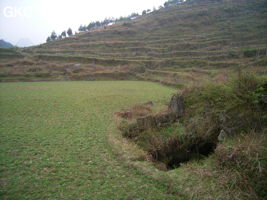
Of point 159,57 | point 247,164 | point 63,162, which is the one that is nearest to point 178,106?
point 247,164

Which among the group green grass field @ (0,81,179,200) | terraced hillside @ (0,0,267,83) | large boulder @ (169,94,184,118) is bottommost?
green grass field @ (0,81,179,200)

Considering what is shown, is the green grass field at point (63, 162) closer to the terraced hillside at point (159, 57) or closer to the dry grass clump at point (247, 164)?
the dry grass clump at point (247, 164)

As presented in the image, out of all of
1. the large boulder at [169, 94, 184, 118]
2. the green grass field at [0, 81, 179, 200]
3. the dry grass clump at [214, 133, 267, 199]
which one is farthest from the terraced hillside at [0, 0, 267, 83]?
the dry grass clump at [214, 133, 267, 199]

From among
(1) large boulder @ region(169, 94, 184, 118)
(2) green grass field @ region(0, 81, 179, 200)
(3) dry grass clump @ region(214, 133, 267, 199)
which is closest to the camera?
(3) dry grass clump @ region(214, 133, 267, 199)

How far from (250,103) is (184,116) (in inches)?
123

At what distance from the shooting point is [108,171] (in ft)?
19.6

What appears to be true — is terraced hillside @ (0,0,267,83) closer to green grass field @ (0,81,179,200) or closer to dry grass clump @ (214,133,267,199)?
green grass field @ (0,81,179,200)

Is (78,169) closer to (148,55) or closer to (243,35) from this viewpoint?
(148,55)

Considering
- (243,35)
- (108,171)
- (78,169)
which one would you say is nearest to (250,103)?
(108,171)

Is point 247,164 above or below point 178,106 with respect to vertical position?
below

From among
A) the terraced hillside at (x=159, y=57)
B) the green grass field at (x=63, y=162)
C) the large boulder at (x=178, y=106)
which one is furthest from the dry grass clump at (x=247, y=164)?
the terraced hillside at (x=159, y=57)

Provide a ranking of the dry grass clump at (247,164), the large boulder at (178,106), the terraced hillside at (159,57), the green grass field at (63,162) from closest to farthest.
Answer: the dry grass clump at (247,164)
the green grass field at (63,162)
the large boulder at (178,106)
the terraced hillside at (159,57)

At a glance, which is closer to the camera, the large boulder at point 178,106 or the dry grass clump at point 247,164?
the dry grass clump at point 247,164

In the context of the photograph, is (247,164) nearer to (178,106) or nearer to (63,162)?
(178,106)
